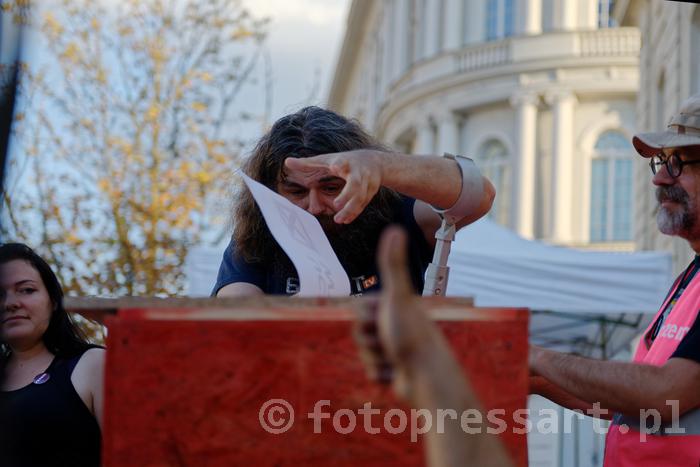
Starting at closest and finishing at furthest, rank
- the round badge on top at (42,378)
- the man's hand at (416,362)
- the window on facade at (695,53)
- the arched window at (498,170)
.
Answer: the man's hand at (416,362) < the round badge on top at (42,378) < the window on facade at (695,53) < the arched window at (498,170)

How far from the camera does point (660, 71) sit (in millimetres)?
16312

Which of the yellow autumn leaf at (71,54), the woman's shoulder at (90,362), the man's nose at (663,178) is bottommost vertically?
the woman's shoulder at (90,362)

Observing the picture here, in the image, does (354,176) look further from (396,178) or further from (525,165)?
(525,165)

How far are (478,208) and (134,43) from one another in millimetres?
14654

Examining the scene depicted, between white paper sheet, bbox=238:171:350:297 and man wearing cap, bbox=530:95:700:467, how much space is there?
55cm

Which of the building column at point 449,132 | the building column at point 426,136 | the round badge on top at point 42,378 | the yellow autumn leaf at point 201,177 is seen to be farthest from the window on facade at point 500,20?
the round badge on top at point 42,378

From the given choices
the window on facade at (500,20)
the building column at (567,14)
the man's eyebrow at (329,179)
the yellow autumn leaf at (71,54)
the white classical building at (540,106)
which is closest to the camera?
the man's eyebrow at (329,179)

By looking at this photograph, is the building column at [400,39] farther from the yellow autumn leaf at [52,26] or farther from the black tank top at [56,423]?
the black tank top at [56,423]

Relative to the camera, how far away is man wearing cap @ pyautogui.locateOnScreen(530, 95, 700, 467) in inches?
101

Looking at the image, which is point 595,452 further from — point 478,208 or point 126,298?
point 126,298

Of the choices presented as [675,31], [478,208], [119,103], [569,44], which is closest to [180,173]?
[119,103]

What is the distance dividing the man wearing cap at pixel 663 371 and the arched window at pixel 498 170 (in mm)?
29666

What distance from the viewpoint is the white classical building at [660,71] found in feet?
43.6

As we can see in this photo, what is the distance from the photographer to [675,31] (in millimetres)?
14477
